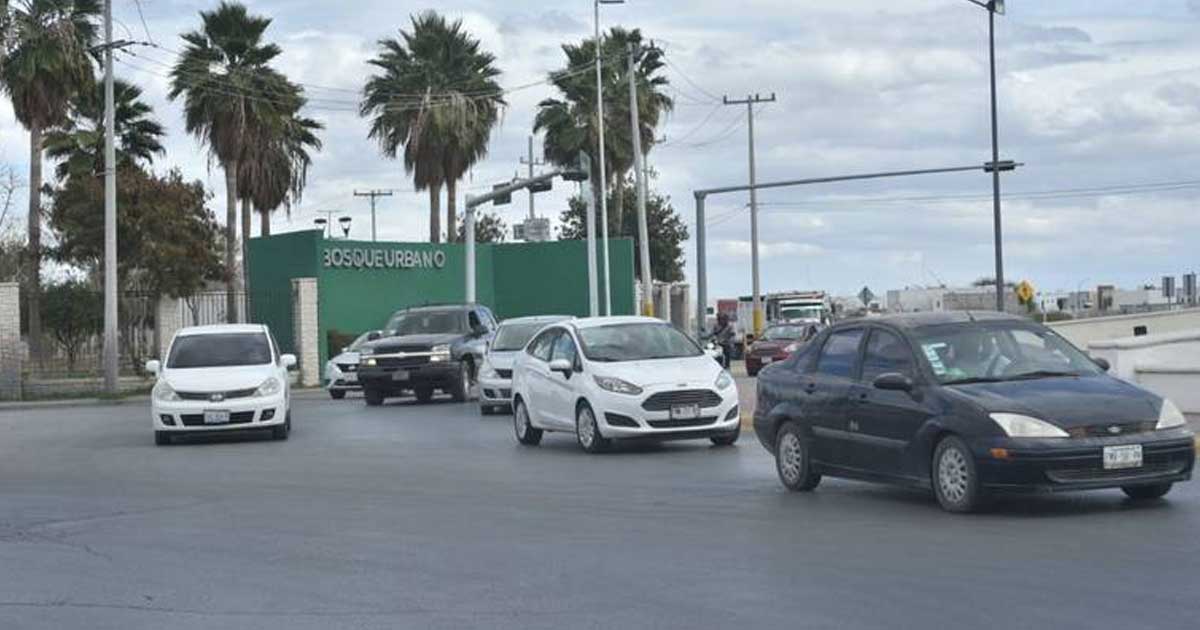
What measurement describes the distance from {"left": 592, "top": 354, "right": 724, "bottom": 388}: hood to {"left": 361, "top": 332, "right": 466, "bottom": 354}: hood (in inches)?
506

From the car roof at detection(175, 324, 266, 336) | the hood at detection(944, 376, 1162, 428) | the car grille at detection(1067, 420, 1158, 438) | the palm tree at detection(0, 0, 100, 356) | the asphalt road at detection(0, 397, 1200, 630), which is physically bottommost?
the asphalt road at detection(0, 397, 1200, 630)

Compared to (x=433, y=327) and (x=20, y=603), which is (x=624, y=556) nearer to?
(x=20, y=603)

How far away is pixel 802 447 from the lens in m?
14.5

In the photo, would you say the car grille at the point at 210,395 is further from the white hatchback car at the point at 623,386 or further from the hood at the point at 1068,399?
the hood at the point at 1068,399

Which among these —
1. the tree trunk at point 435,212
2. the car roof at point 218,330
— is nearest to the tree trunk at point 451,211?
the tree trunk at point 435,212

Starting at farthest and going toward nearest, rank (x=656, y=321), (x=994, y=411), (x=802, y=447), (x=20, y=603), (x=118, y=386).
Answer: (x=118, y=386), (x=656, y=321), (x=802, y=447), (x=994, y=411), (x=20, y=603)

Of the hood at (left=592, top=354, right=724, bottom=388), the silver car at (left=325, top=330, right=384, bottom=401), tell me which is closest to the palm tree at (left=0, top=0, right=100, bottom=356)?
the silver car at (left=325, top=330, right=384, bottom=401)

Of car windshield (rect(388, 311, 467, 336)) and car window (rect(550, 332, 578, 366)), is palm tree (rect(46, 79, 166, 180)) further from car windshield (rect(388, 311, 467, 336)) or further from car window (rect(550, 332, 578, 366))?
car window (rect(550, 332, 578, 366))

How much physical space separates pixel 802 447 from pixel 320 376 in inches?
1379

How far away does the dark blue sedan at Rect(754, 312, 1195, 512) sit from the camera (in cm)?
1189

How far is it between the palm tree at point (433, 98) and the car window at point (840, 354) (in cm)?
4493

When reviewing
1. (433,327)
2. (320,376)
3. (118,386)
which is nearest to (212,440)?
(433,327)

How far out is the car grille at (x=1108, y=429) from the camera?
1187 centimetres

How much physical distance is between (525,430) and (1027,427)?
10.3 m
